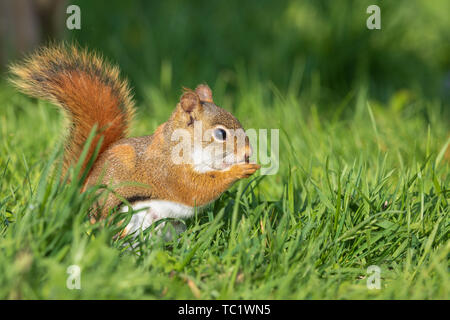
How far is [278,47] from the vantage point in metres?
3.81

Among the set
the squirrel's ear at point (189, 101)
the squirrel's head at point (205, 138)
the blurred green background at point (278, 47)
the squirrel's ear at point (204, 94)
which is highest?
the blurred green background at point (278, 47)

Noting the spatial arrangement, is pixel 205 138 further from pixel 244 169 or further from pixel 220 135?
pixel 244 169

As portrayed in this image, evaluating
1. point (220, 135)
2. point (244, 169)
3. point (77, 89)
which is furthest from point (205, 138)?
point (77, 89)

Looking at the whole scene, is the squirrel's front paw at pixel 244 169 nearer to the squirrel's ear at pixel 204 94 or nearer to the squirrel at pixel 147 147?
the squirrel at pixel 147 147

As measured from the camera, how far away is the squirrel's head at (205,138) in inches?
71.5

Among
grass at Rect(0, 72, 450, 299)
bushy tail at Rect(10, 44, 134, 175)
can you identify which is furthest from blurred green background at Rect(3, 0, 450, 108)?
bushy tail at Rect(10, 44, 134, 175)

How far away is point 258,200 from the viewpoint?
2080 millimetres

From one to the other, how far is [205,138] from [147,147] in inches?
8.0

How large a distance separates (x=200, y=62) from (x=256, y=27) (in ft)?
1.84

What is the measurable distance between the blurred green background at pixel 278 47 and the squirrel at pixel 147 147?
1.49 metres

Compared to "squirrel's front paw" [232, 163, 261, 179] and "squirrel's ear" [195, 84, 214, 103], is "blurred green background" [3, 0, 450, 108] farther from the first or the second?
"squirrel's front paw" [232, 163, 261, 179]

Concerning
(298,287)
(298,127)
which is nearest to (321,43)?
(298,127)

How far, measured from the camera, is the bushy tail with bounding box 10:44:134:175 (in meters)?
1.90

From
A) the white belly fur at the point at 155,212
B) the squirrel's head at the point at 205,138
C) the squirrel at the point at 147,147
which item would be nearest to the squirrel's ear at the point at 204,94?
the squirrel at the point at 147,147
